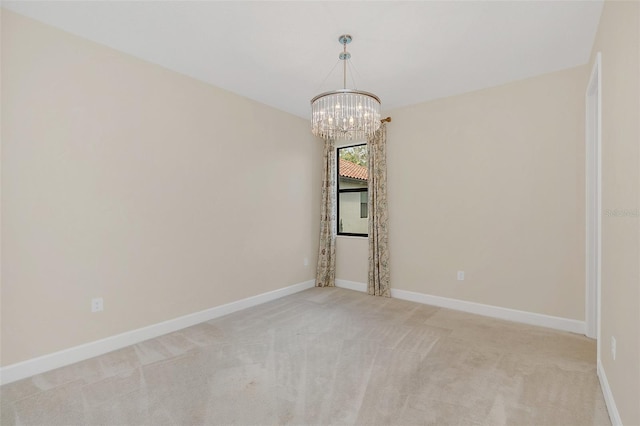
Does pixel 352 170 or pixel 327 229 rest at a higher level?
pixel 352 170

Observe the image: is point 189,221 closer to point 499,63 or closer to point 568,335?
point 499,63

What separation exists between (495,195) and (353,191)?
2.03 m

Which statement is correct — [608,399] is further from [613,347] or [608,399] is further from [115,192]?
[115,192]

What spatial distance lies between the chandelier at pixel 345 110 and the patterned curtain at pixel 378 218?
1.67 meters

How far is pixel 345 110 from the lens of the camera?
260 cm

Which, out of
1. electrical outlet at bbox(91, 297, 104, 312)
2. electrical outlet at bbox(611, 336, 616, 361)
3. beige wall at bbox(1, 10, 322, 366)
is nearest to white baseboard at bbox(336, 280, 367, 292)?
beige wall at bbox(1, 10, 322, 366)

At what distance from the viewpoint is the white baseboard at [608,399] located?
1.69 metres

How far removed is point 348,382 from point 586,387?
1.60 meters

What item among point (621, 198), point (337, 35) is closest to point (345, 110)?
point (337, 35)

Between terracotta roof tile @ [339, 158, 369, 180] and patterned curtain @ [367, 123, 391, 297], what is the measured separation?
40 cm

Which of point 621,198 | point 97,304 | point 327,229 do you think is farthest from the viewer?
point 327,229

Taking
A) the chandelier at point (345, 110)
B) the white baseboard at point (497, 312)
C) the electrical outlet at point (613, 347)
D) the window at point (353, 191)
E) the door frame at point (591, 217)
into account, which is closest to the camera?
the electrical outlet at point (613, 347)

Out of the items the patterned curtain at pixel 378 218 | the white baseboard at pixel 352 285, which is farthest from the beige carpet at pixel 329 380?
the white baseboard at pixel 352 285

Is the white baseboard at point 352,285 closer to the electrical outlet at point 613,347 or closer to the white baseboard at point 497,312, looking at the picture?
the white baseboard at point 497,312
